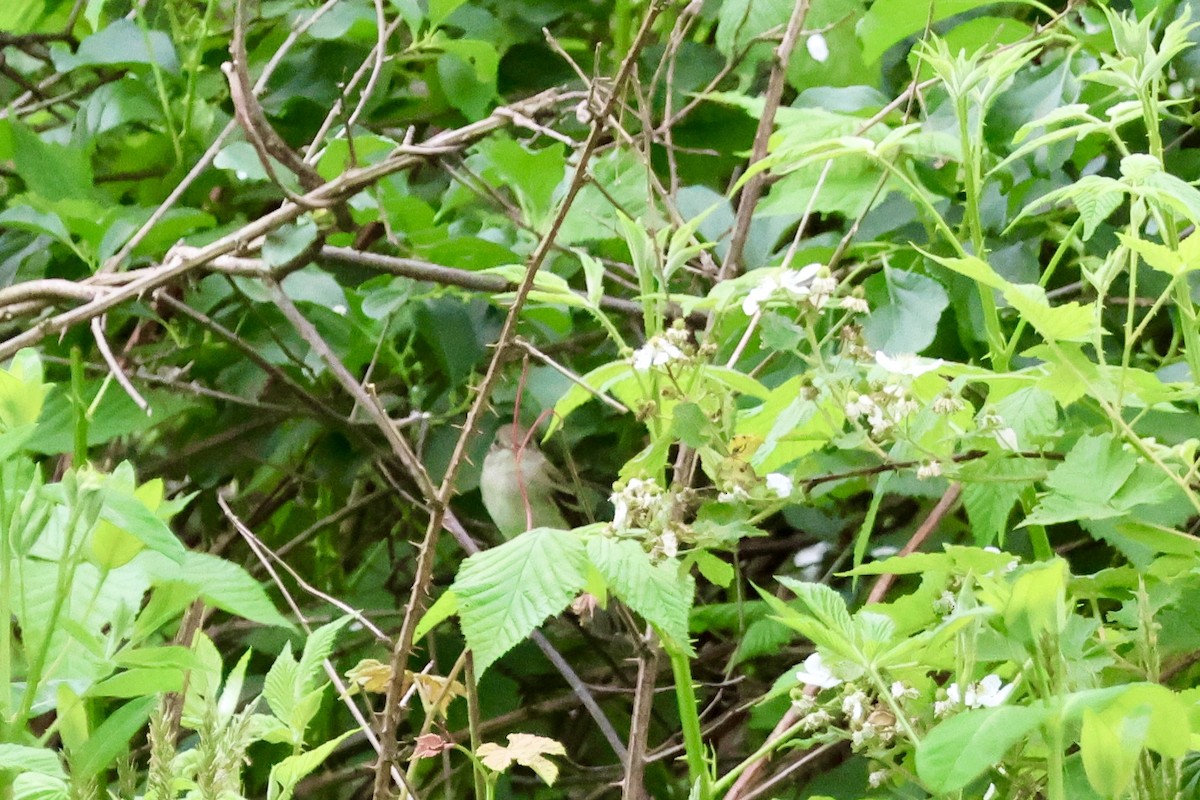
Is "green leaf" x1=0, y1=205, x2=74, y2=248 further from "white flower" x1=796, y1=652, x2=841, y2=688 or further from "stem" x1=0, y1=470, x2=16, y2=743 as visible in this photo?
"white flower" x1=796, y1=652, x2=841, y2=688

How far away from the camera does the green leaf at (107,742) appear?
0.40 m

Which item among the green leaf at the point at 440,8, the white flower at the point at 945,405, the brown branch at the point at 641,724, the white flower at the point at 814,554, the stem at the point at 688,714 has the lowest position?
the white flower at the point at 814,554

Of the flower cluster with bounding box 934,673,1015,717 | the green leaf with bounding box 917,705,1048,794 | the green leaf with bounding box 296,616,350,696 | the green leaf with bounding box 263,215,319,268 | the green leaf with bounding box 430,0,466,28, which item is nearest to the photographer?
the green leaf with bounding box 917,705,1048,794

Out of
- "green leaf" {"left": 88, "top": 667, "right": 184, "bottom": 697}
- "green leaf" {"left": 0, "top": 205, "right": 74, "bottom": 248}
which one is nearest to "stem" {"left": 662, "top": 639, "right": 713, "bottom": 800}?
"green leaf" {"left": 88, "top": 667, "right": 184, "bottom": 697}

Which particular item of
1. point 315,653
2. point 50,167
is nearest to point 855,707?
point 315,653

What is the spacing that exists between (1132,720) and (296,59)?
0.97m

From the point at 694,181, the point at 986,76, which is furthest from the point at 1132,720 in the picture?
the point at 694,181

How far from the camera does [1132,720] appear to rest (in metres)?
0.31

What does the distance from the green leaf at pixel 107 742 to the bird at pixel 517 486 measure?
0.48 m

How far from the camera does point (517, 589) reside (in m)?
0.49

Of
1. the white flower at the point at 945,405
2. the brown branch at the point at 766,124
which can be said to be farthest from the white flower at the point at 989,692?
the brown branch at the point at 766,124

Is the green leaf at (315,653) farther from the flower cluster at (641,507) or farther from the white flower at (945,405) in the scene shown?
the white flower at (945,405)

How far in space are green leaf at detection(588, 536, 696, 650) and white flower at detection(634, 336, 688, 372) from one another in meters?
0.08

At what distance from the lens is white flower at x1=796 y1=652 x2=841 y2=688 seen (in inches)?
18.6
